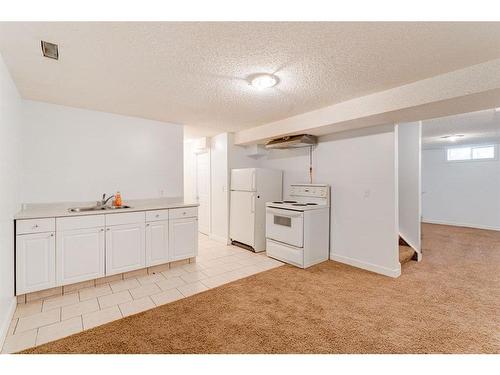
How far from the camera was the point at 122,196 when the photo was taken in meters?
3.66

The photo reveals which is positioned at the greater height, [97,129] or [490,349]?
[97,129]

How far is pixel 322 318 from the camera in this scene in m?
2.27

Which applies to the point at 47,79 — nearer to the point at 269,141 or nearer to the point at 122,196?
the point at 122,196

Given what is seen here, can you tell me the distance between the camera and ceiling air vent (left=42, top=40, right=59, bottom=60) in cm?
179

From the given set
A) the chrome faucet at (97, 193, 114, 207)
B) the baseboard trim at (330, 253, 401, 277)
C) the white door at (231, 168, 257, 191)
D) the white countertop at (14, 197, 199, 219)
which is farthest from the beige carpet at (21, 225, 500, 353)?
the chrome faucet at (97, 193, 114, 207)

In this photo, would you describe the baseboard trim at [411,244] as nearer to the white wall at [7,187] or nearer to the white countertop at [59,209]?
the white countertop at [59,209]

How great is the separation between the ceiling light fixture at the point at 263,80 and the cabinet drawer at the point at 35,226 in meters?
2.63

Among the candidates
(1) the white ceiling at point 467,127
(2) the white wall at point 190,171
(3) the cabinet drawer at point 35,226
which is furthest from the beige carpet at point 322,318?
(2) the white wall at point 190,171

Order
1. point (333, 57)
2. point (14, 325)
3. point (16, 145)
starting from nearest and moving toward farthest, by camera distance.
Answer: point (333, 57)
point (14, 325)
point (16, 145)

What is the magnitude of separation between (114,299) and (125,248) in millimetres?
668

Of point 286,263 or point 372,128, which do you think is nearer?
point 372,128

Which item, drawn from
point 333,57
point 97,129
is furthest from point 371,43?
point 97,129

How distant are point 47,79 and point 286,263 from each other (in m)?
3.77

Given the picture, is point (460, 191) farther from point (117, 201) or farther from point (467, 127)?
point (117, 201)
